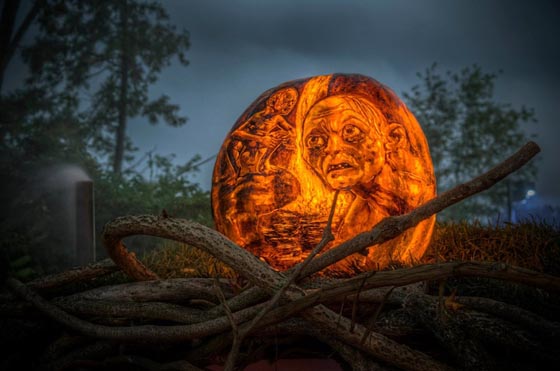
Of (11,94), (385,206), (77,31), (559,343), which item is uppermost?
(77,31)

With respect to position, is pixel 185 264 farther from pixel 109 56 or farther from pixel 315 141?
pixel 109 56

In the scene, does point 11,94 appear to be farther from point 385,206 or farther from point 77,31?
point 385,206

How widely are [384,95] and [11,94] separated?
22.0 ft

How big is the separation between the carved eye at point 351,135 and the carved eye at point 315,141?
0.25 ft

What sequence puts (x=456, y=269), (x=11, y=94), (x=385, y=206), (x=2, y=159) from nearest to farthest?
1. (x=456, y=269)
2. (x=385, y=206)
3. (x=2, y=159)
4. (x=11, y=94)

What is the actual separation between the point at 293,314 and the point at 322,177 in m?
0.72

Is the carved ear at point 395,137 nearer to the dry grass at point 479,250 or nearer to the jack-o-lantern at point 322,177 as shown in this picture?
the jack-o-lantern at point 322,177

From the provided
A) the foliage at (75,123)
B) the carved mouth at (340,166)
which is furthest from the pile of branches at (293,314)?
the foliage at (75,123)

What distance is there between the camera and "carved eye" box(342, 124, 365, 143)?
161cm

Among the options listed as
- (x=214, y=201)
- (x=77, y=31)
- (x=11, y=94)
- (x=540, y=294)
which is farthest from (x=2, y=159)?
(x=540, y=294)

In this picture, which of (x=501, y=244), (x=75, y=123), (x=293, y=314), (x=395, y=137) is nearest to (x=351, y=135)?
(x=395, y=137)

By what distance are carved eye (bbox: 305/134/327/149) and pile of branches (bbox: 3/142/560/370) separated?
60 centimetres

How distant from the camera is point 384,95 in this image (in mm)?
1738

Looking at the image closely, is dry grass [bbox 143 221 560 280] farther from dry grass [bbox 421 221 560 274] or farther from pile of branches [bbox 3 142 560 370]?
pile of branches [bbox 3 142 560 370]
